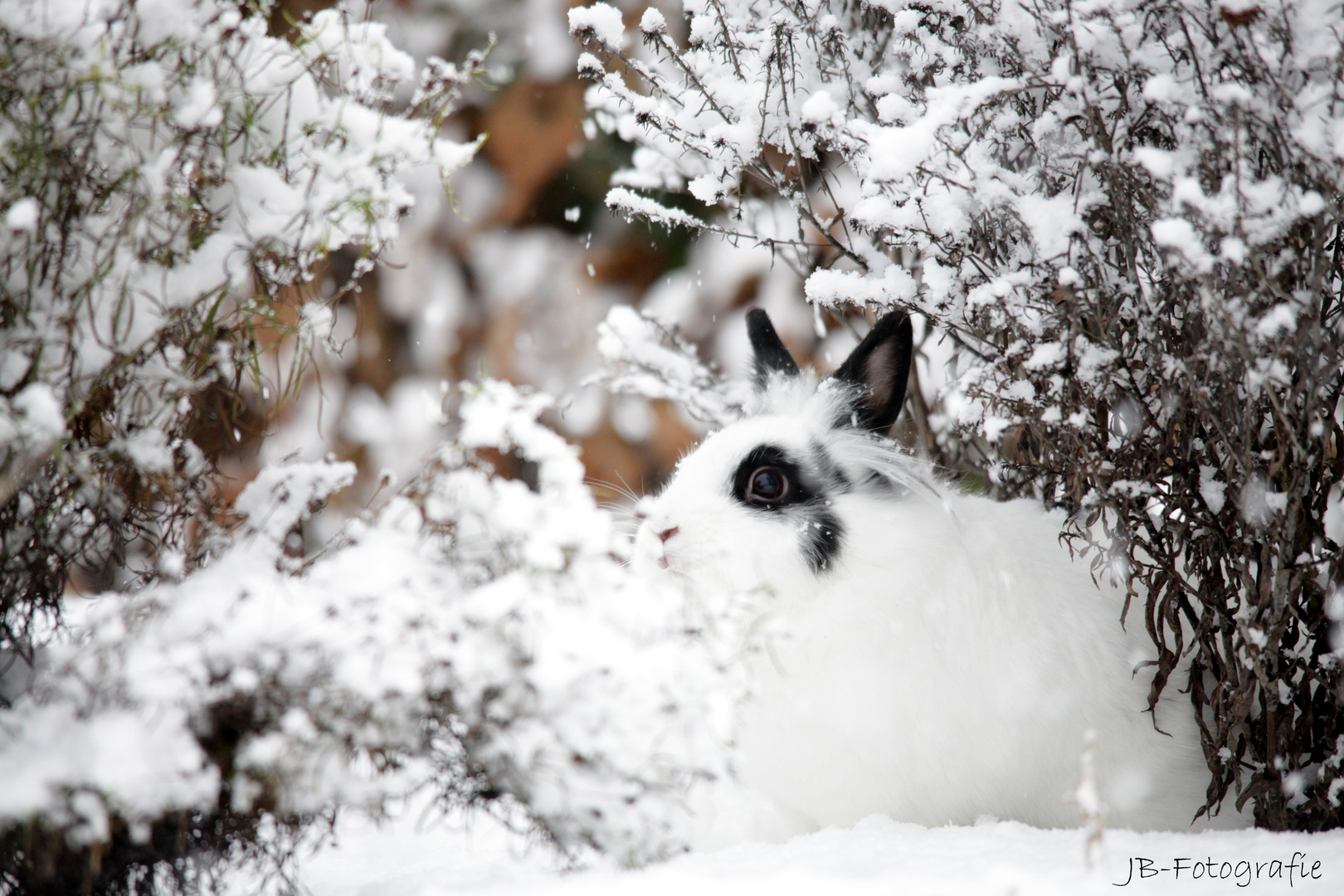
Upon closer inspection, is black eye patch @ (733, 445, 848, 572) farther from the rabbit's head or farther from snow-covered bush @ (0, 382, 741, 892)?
snow-covered bush @ (0, 382, 741, 892)

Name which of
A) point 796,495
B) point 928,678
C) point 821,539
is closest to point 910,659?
point 928,678

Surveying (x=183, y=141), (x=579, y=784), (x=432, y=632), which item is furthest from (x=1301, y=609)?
(x=183, y=141)

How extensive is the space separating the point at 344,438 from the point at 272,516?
12.8ft

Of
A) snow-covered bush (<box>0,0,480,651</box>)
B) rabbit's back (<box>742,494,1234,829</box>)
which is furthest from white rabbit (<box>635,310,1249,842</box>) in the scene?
snow-covered bush (<box>0,0,480,651</box>)

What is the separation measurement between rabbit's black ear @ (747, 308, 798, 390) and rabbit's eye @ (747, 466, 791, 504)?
1.30ft

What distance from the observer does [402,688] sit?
102 cm

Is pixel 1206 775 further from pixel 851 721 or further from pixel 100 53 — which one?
pixel 100 53

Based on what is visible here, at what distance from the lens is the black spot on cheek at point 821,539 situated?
1.92m

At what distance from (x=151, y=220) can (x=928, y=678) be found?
1527 mm

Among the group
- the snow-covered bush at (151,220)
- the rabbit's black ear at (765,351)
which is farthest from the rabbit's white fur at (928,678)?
the snow-covered bush at (151,220)

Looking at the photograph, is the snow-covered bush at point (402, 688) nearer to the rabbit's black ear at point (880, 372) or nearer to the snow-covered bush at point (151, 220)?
the snow-covered bush at point (151, 220)

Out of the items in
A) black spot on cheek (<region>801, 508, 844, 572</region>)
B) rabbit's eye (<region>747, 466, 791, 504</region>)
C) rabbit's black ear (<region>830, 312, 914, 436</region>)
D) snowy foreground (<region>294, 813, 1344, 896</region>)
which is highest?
rabbit's black ear (<region>830, 312, 914, 436</region>)

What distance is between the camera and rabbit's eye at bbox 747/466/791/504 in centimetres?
199

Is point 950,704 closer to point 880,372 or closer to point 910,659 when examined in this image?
point 910,659
